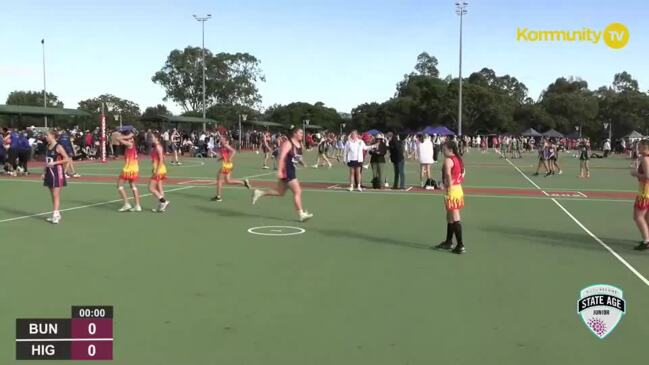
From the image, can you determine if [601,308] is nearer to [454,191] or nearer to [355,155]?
[454,191]

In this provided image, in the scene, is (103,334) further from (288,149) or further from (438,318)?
(288,149)

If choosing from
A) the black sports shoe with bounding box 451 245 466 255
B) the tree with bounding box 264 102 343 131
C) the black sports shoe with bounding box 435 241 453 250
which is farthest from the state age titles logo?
the tree with bounding box 264 102 343 131

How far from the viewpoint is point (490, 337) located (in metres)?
5.10

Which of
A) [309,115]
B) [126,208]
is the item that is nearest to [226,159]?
[126,208]

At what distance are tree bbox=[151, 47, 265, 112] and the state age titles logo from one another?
8630 centimetres

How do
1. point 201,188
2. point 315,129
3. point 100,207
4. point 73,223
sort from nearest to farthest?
1. point 73,223
2. point 100,207
3. point 201,188
4. point 315,129

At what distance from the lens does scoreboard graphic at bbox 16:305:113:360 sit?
4.66m

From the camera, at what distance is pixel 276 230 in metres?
10.6

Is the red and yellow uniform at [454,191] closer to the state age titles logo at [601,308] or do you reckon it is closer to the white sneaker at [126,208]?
the state age titles logo at [601,308]

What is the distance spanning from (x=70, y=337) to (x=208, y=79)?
8708 cm

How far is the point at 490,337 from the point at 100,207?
10.8m

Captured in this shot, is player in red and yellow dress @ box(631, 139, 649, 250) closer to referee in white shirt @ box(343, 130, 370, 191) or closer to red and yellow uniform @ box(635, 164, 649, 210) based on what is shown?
red and yellow uniform @ box(635, 164, 649, 210)

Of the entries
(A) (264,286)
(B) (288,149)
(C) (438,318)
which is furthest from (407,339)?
(B) (288,149)

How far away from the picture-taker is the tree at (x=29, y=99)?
120 meters
